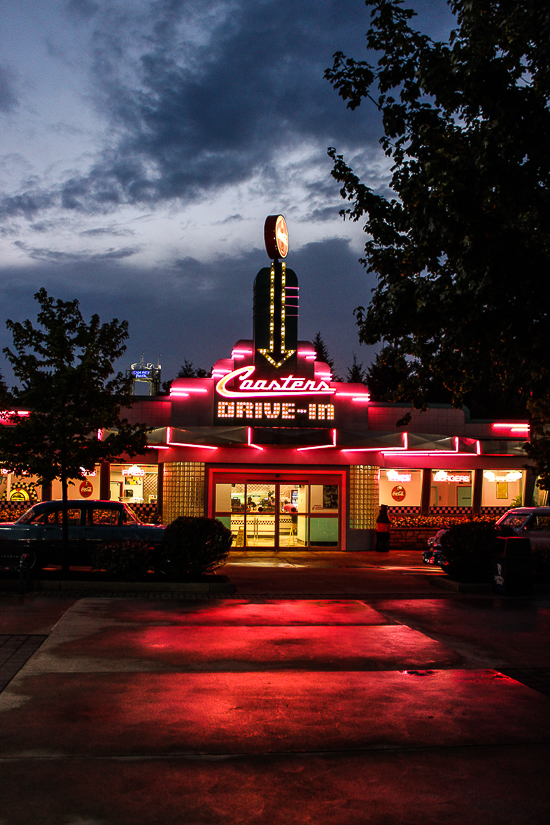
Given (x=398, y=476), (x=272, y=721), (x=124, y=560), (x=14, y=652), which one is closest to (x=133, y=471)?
(x=398, y=476)

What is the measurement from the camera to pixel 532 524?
17.4 m

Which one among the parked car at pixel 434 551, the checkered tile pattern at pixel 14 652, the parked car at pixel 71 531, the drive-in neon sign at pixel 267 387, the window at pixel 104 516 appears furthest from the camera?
the drive-in neon sign at pixel 267 387

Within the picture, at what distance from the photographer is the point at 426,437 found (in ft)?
79.8

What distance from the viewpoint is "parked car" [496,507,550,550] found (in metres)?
Answer: 17.1

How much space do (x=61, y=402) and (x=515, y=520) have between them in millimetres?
11106

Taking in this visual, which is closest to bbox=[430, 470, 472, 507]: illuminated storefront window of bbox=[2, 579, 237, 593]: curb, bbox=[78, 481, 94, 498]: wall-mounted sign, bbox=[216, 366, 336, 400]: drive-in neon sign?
bbox=[216, 366, 336, 400]: drive-in neon sign

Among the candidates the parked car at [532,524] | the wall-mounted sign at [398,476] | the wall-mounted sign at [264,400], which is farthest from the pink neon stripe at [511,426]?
the parked car at [532,524]

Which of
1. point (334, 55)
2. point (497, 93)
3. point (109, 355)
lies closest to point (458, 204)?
point (497, 93)

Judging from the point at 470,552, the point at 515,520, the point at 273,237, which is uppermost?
the point at 273,237

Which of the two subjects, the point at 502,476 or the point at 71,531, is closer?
the point at 71,531

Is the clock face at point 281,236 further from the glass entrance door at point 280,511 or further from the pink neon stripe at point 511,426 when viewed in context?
the pink neon stripe at point 511,426

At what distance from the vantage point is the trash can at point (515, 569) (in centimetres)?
1385

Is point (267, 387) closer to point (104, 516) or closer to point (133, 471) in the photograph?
point (133, 471)

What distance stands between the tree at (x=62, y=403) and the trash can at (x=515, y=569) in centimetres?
771
